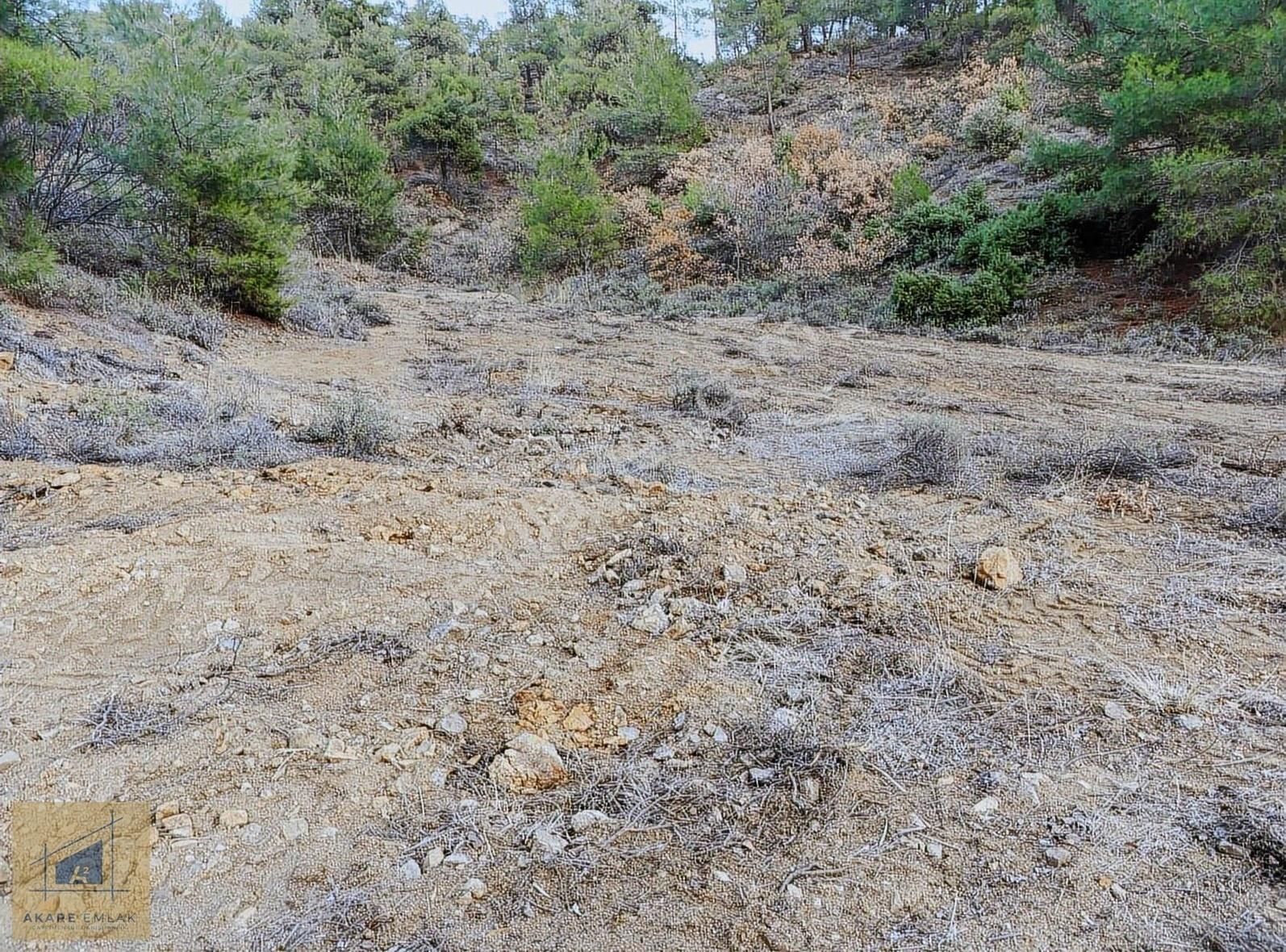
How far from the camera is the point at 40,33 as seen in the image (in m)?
8.38

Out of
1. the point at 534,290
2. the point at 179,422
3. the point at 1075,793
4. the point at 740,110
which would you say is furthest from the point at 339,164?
the point at 1075,793

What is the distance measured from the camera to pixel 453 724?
2.21 meters

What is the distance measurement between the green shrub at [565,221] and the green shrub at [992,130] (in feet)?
30.2

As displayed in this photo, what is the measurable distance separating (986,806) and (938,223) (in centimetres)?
1300

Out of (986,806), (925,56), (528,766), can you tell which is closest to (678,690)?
(528,766)

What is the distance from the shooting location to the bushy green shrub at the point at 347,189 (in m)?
19.7

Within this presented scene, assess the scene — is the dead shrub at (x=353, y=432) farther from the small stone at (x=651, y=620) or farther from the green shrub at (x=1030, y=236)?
the green shrub at (x=1030, y=236)

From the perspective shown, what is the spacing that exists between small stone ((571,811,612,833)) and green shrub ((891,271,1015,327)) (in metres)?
9.67

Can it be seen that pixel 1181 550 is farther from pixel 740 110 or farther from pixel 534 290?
pixel 740 110

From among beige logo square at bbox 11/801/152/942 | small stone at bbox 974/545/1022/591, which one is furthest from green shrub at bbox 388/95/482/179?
beige logo square at bbox 11/801/152/942

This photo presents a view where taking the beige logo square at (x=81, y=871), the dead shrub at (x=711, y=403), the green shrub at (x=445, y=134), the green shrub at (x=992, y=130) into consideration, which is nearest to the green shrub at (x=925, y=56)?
the green shrub at (x=992, y=130)

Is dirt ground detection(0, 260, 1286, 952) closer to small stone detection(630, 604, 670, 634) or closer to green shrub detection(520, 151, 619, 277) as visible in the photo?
small stone detection(630, 604, 670, 634)

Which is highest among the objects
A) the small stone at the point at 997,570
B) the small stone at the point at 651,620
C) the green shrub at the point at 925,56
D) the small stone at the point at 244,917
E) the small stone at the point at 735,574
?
the green shrub at the point at 925,56

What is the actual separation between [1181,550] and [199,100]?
36.5 ft
